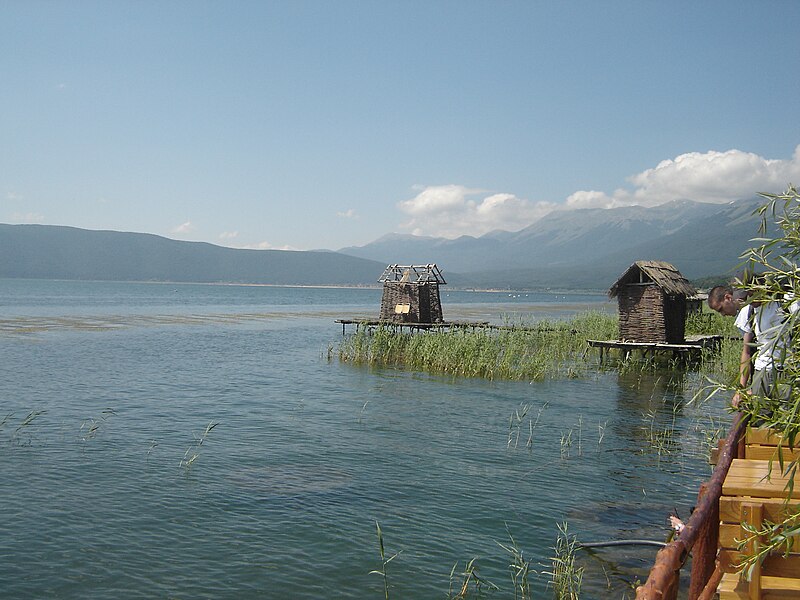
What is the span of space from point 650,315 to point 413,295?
1408 cm

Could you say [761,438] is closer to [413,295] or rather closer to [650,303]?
[650,303]

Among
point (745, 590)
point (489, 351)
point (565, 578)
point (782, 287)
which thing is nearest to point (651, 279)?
point (489, 351)

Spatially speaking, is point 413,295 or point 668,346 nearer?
point 668,346

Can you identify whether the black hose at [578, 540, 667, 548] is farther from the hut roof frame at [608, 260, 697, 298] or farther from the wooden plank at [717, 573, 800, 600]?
the hut roof frame at [608, 260, 697, 298]

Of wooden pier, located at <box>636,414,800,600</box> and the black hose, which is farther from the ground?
wooden pier, located at <box>636,414,800,600</box>

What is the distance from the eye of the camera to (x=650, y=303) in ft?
86.5

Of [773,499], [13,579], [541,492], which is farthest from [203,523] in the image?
[773,499]

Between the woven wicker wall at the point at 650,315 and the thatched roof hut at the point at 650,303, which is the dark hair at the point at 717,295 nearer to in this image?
the thatched roof hut at the point at 650,303

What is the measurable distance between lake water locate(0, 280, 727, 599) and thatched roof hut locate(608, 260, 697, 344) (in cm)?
433

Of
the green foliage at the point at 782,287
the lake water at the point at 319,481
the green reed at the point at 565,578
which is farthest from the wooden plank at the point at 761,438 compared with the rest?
the lake water at the point at 319,481

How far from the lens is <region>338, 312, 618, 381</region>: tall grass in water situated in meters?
23.4

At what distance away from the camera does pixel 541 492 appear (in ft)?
36.4

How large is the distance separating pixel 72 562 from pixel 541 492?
6.68 metres

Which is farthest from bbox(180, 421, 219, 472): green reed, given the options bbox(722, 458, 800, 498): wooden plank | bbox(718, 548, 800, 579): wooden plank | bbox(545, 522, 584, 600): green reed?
bbox(718, 548, 800, 579): wooden plank
